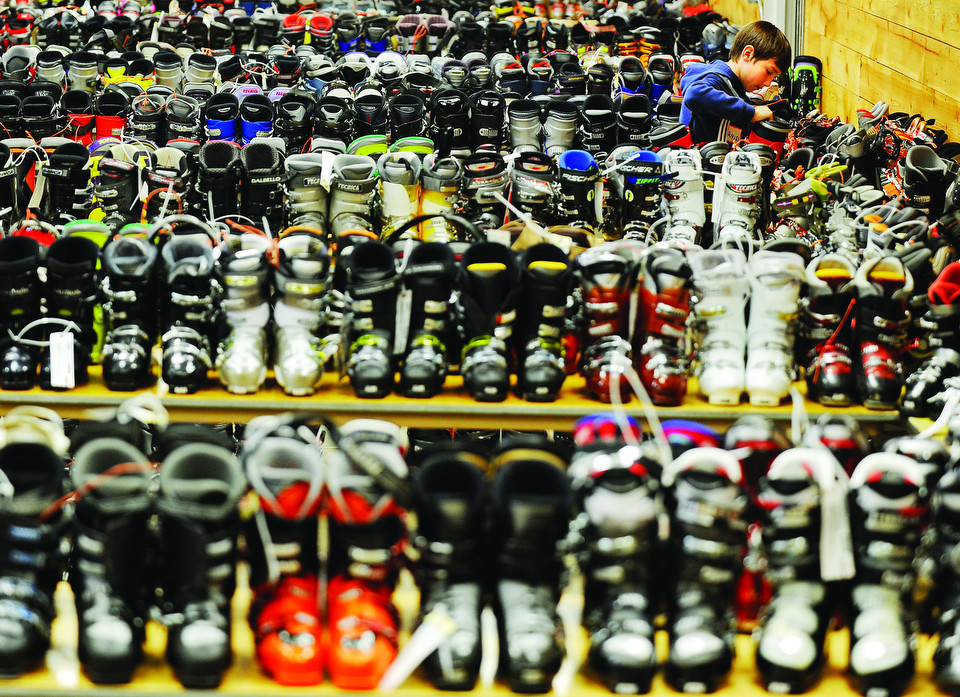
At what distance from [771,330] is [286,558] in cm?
114

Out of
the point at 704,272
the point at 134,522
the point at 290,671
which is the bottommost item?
the point at 290,671

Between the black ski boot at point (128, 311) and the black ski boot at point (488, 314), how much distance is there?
0.67 meters

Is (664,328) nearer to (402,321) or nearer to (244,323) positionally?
(402,321)

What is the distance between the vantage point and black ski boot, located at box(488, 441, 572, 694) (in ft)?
4.78

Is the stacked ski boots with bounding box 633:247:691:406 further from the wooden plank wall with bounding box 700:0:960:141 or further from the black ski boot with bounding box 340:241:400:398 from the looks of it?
the wooden plank wall with bounding box 700:0:960:141

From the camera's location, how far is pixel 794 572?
1.51 meters

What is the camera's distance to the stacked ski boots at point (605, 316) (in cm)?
216

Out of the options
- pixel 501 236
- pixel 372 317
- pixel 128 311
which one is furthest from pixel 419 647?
pixel 501 236

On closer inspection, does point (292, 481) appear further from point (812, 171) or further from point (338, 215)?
point (812, 171)

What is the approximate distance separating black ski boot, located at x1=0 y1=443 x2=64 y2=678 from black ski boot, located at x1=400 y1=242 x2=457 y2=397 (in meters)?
0.79

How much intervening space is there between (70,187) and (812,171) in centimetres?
230

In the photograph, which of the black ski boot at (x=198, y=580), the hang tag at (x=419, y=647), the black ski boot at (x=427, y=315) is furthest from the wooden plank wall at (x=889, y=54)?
the black ski boot at (x=198, y=580)

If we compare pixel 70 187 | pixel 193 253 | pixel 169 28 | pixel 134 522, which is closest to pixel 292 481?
pixel 134 522

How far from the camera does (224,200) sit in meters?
3.04
